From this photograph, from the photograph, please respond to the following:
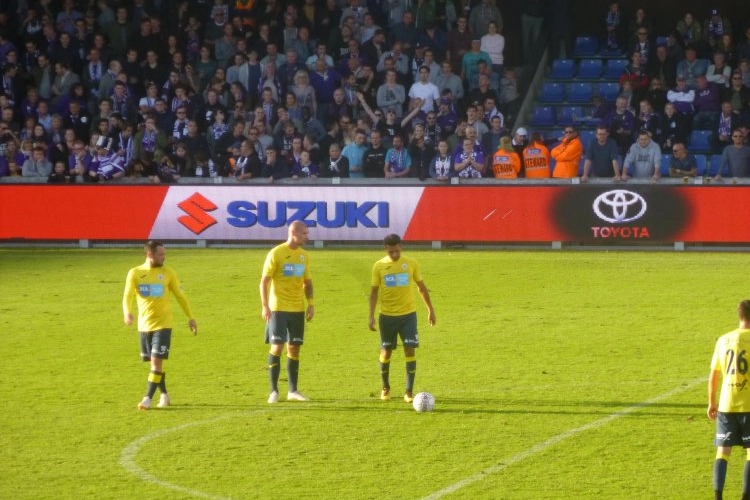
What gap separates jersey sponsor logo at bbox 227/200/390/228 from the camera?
27.4 m

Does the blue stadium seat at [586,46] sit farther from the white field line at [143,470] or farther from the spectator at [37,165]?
the white field line at [143,470]

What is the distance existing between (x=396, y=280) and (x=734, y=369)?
4.98 meters

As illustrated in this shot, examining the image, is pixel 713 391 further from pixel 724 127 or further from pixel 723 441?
pixel 724 127

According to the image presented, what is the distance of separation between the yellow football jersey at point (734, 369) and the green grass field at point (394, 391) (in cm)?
114

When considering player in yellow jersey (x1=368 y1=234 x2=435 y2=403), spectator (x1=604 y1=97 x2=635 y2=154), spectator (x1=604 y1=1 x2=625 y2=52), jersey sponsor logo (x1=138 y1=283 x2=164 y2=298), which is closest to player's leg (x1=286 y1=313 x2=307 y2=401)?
player in yellow jersey (x1=368 y1=234 x2=435 y2=403)

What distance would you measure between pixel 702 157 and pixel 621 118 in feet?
6.66

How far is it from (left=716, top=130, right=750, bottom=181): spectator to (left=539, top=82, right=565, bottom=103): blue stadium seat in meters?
6.47

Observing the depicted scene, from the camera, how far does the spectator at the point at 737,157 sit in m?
27.0

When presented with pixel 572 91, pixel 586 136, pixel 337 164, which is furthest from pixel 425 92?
pixel 572 91

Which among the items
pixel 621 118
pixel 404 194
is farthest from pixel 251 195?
pixel 621 118

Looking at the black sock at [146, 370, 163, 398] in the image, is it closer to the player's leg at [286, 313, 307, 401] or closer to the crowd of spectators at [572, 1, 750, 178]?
the player's leg at [286, 313, 307, 401]

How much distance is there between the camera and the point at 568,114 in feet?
106

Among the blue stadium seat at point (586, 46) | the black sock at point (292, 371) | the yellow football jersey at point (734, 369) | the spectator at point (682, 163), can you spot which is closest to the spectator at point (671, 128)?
the spectator at point (682, 163)

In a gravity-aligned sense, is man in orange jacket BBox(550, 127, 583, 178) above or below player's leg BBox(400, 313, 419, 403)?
above
